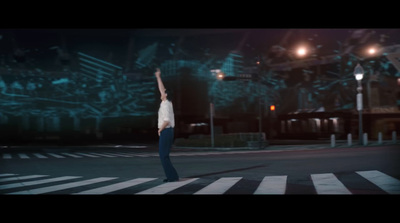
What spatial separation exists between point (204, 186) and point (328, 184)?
2.51 metres

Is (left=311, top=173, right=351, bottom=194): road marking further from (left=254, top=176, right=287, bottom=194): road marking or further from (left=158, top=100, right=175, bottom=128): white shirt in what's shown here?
(left=158, top=100, right=175, bottom=128): white shirt

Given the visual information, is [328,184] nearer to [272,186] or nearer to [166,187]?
[272,186]

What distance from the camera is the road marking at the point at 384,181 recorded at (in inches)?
234

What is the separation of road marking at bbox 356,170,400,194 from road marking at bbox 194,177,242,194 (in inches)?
112

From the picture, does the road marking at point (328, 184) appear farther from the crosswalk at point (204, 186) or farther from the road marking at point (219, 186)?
the road marking at point (219, 186)

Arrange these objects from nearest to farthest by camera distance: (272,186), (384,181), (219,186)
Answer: (272,186) < (219,186) < (384,181)

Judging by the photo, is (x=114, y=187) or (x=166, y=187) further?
(x=114, y=187)

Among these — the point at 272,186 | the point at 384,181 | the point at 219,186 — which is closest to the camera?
the point at 272,186

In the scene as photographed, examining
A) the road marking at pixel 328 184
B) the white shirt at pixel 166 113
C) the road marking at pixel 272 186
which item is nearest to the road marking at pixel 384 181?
the road marking at pixel 328 184

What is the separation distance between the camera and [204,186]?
6.71m

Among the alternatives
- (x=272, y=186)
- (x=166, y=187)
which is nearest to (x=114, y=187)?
(x=166, y=187)

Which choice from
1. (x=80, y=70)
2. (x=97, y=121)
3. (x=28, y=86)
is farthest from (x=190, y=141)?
(x=97, y=121)
